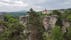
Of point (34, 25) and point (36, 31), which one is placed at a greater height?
point (34, 25)

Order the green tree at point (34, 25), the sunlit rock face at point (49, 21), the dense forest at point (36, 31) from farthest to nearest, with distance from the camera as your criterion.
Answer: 1. the sunlit rock face at point (49, 21)
2. the dense forest at point (36, 31)
3. the green tree at point (34, 25)

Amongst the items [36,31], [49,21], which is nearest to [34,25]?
[36,31]

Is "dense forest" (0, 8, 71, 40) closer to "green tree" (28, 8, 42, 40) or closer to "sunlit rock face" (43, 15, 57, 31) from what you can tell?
"green tree" (28, 8, 42, 40)

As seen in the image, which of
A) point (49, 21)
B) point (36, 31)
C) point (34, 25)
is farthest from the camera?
point (49, 21)

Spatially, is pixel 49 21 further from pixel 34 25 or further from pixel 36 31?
pixel 36 31

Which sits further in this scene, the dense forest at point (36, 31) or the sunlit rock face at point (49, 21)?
the sunlit rock face at point (49, 21)

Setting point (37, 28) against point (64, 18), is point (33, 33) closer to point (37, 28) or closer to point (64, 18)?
point (37, 28)

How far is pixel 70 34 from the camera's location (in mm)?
28500

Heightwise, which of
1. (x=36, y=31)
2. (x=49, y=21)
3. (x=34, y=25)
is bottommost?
(x=49, y=21)

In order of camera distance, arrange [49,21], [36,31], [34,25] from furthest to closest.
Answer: [49,21] < [34,25] < [36,31]

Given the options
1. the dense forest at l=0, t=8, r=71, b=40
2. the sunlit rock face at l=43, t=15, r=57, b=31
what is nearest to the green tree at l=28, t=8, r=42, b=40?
the dense forest at l=0, t=8, r=71, b=40

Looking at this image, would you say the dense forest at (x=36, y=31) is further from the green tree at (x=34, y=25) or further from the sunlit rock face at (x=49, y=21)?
the sunlit rock face at (x=49, y=21)

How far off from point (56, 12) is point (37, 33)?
29170mm

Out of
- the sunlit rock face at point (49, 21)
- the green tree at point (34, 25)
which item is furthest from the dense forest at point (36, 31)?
the sunlit rock face at point (49, 21)
